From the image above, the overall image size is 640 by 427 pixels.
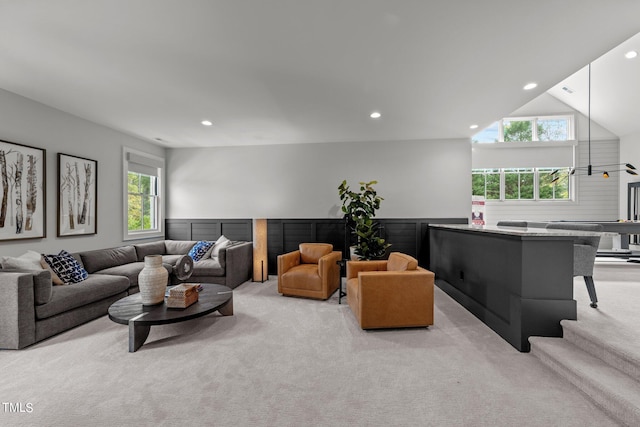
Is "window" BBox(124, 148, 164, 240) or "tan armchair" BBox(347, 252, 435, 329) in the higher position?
"window" BBox(124, 148, 164, 240)

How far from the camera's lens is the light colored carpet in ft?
5.67

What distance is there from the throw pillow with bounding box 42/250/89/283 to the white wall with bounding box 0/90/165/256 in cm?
44

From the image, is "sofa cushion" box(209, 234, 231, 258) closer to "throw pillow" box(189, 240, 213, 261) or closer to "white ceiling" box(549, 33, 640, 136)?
"throw pillow" box(189, 240, 213, 261)

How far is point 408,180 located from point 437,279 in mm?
2000

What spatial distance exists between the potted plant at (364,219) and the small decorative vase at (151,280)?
9.46 feet

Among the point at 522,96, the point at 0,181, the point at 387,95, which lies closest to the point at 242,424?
the point at 387,95

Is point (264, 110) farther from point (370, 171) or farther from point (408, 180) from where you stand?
point (408, 180)

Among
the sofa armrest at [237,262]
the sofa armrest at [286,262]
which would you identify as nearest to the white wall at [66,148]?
the sofa armrest at [237,262]

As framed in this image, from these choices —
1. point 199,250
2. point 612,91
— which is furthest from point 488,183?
point 199,250

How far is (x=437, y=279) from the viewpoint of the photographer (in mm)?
4938

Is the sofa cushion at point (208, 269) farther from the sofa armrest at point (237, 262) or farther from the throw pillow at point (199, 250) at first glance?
the throw pillow at point (199, 250)

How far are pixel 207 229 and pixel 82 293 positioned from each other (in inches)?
116

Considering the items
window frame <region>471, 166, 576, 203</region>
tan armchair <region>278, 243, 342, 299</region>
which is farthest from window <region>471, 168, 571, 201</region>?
tan armchair <region>278, 243, 342, 299</region>

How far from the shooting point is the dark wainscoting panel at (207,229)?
19.4 feet
